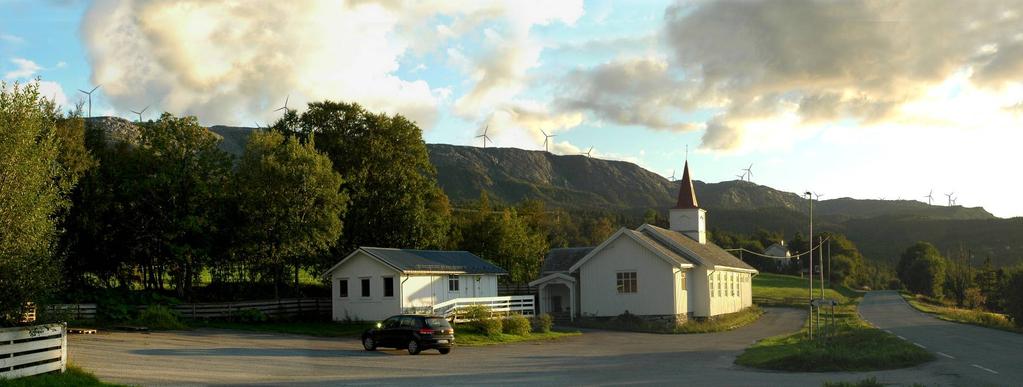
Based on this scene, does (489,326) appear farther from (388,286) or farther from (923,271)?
(923,271)

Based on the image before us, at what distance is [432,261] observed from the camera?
45406 mm

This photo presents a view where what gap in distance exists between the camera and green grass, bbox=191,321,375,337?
39406 mm

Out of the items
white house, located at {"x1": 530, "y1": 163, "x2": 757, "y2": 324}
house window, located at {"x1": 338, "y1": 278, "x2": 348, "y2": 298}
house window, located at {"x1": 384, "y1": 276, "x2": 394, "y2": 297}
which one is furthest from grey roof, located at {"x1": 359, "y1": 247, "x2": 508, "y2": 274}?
white house, located at {"x1": 530, "y1": 163, "x2": 757, "y2": 324}

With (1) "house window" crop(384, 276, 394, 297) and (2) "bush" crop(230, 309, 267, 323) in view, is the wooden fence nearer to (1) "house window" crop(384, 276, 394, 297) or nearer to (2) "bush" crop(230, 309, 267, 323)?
(2) "bush" crop(230, 309, 267, 323)

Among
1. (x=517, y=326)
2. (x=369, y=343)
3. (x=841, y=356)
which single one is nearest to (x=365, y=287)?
(x=517, y=326)

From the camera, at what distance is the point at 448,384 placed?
1977 cm

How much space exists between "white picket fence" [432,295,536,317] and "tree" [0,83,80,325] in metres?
21.1

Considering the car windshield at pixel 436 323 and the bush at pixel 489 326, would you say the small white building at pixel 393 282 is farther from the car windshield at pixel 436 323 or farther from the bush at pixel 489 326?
the car windshield at pixel 436 323

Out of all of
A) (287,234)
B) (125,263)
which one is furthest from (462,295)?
(125,263)

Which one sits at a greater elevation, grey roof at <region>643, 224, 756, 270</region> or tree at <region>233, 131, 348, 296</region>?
tree at <region>233, 131, 348, 296</region>

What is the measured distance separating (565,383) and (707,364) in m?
7.42

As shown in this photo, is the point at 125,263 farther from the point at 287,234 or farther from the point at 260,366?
the point at 260,366

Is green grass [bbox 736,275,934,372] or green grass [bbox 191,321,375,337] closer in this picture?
green grass [bbox 736,275,934,372]

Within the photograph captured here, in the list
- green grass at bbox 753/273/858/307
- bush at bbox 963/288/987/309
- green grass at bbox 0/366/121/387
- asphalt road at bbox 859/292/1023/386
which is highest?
green grass at bbox 0/366/121/387
